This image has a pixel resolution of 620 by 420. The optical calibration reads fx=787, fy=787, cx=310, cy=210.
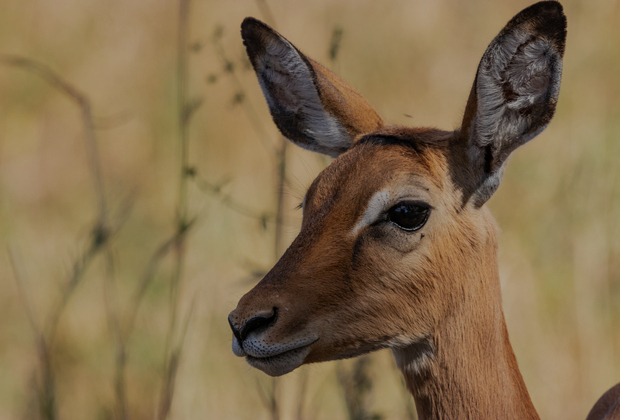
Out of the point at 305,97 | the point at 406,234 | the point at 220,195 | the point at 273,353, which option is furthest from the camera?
the point at 220,195

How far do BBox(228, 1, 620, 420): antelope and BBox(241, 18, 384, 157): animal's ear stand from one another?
56 centimetres

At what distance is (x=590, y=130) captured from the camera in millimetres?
7875

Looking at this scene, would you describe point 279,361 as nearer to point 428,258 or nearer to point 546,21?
point 428,258

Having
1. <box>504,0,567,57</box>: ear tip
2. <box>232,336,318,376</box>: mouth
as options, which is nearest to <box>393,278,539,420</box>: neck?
<box>232,336,318,376</box>: mouth

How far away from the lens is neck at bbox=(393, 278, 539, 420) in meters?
3.57

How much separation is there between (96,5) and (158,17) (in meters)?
0.74

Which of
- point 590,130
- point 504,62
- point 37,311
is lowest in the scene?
point 37,311

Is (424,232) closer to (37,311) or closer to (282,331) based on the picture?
(282,331)

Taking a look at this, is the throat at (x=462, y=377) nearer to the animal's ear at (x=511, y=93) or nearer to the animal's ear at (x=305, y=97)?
the animal's ear at (x=511, y=93)

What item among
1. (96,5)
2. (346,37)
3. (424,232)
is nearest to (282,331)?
(424,232)

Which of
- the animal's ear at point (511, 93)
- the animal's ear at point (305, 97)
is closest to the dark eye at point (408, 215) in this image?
the animal's ear at point (511, 93)

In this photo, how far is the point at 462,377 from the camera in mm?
3568

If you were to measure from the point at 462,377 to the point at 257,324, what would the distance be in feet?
3.25

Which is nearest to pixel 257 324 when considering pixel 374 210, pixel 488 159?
pixel 374 210
